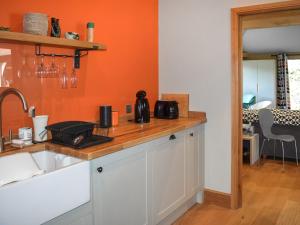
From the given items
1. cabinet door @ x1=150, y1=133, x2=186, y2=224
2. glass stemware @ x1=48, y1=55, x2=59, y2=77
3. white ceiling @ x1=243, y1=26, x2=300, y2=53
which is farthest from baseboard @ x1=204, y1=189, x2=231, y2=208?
white ceiling @ x1=243, y1=26, x2=300, y2=53

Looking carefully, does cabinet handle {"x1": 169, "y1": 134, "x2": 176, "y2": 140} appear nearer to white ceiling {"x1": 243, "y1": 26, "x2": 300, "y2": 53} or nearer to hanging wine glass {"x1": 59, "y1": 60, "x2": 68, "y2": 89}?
hanging wine glass {"x1": 59, "y1": 60, "x2": 68, "y2": 89}

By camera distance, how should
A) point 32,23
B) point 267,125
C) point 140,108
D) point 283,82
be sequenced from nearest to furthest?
point 32,23, point 140,108, point 267,125, point 283,82

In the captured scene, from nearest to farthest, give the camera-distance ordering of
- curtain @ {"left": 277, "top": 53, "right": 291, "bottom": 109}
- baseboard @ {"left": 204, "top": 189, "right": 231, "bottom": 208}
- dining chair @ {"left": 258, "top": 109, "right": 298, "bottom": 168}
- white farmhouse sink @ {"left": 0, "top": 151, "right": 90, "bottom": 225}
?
1. white farmhouse sink @ {"left": 0, "top": 151, "right": 90, "bottom": 225}
2. baseboard @ {"left": 204, "top": 189, "right": 231, "bottom": 208}
3. dining chair @ {"left": 258, "top": 109, "right": 298, "bottom": 168}
4. curtain @ {"left": 277, "top": 53, "right": 291, "bottom": 109}

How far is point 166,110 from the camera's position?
307 cm

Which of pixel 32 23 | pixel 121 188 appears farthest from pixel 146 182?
pixel 32 23

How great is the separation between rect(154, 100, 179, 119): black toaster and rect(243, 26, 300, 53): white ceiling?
172 inches

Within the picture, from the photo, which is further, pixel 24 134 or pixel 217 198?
pixel 217 198

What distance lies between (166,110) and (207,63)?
0.64m

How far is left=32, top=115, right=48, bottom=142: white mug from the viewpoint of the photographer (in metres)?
1.95

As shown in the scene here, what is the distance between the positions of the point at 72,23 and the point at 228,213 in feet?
7.38

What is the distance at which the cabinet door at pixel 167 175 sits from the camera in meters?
2.33

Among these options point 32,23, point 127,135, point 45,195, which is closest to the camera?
point 45,195

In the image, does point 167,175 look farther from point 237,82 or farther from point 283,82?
point 283,82

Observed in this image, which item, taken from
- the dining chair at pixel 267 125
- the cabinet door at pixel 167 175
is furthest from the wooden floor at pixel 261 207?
the dining chair at pixel 267 125
